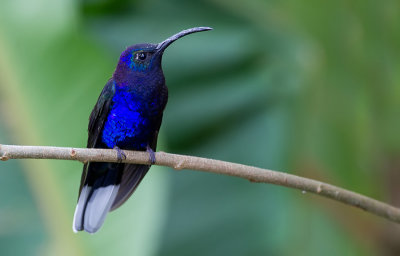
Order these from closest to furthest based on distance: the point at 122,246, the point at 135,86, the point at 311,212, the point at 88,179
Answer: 1. the point at 135,86
2. the point at 88,179
3. the point at 122,246
4. the point at 311,212

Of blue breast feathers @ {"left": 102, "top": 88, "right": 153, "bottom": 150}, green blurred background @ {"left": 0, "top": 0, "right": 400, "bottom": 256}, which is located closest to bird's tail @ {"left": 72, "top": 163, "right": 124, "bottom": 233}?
blue breast feathers @ {"left": 102, "top": 88, "right": 153, "bottom": 150}

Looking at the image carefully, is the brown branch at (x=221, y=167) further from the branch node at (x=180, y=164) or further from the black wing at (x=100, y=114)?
the black wing at (x=100, y=114)

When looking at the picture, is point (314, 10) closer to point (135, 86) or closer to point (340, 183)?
point (340, 183)

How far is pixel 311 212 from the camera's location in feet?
11.6

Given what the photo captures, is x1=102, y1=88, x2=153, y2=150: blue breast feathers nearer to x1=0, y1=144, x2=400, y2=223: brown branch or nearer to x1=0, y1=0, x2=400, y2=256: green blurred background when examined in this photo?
x1=0, y1=144, x2=400, y2=223: brown branch

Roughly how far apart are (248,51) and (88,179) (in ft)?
4.79

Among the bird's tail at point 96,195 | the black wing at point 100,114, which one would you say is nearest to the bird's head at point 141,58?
the black wing at point 100,114

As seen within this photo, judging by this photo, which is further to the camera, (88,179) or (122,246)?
(122,246)

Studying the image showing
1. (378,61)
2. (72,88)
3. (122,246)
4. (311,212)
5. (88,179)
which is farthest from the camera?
(311,212)

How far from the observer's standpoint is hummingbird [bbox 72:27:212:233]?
2.20 meters

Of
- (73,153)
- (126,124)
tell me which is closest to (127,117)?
(126,124)

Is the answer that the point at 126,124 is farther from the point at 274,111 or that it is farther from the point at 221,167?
the point at 274,111

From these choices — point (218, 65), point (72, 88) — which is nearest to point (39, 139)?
point (72, 88)

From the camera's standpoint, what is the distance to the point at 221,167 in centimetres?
170
